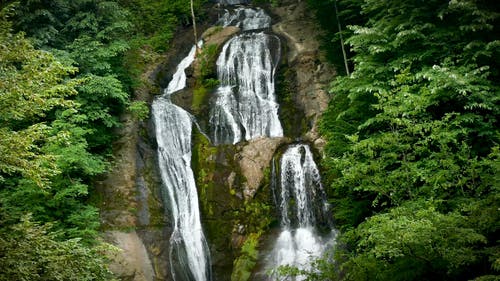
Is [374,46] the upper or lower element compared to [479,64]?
upper

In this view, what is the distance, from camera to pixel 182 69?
22.5m

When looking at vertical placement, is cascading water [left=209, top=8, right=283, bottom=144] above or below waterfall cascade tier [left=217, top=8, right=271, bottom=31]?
below

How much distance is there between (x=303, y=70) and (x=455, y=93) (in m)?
9.57

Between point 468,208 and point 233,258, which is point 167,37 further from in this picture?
point 468,208

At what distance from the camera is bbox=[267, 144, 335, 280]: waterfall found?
45.8 ft

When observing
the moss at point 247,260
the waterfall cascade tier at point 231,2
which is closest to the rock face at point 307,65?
the moss at point 247,260

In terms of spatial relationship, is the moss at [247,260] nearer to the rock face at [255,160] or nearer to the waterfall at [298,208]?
the waterfall at [298,208]

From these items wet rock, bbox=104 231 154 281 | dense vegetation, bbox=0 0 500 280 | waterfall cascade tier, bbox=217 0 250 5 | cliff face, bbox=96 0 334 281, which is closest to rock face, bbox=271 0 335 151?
cliff face, bbox=96 0 334 281

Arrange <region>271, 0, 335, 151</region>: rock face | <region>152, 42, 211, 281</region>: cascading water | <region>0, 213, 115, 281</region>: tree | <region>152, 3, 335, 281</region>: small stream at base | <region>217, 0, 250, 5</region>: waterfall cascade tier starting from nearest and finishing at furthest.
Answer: <region>0, 213, 115, 281</region>: tree, <region>152, 3, 335, 281</region>: small stream at base, <region>152, 42, 211, 281</region>: cascading water, <region>271, 0, 335, 151</region>: rock face, <region>217, 0, 250, 5</region>: waterfall cascade tier

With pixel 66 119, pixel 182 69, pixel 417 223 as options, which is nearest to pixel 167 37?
pixel 182 69

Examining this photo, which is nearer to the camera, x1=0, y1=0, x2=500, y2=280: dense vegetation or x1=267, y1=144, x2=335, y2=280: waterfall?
x1=0, y1=0, x2=500, y2=280: dense vegetation

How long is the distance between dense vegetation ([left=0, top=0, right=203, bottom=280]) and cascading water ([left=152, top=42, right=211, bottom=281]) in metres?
1.64

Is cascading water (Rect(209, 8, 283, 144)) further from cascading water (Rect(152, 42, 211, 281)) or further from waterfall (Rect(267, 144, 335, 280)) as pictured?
waterfall (Rect(267, 144, 335, 280))

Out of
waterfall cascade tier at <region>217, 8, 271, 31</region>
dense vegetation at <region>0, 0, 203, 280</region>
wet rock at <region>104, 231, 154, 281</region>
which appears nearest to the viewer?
dense vegetation at <region>0, 0, 203, 280</region>
